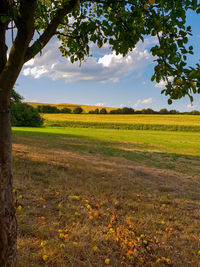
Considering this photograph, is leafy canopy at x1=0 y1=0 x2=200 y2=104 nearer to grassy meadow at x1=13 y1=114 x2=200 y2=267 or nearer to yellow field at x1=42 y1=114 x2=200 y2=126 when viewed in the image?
grassy meadow at x1=13 y1=114 x2=200 y2=267

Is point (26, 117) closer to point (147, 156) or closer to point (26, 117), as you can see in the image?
point (26, 117)

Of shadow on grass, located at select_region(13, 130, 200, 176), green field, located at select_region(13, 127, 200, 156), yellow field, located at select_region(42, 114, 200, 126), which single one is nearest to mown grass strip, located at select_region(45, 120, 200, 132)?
yellow field, located at select_region(42, 114, 200, 126)

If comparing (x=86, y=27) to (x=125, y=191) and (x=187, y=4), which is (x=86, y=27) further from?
(x=125, y=191)

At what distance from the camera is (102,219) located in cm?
548

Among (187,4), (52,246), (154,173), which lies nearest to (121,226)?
(52,246)

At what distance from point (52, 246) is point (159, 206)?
12.9ft

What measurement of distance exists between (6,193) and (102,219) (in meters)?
3.10

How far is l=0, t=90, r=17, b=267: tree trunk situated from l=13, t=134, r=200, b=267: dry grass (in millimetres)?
472

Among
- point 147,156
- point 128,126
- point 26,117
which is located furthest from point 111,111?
point 147,156

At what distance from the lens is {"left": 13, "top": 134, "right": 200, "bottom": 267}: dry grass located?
13.3ft

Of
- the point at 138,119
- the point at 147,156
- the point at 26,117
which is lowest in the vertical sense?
the point at 147,156

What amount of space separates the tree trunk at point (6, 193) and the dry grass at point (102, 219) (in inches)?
18.6

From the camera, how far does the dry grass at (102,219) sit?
406cm

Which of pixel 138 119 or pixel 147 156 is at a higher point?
pixel 138 119
